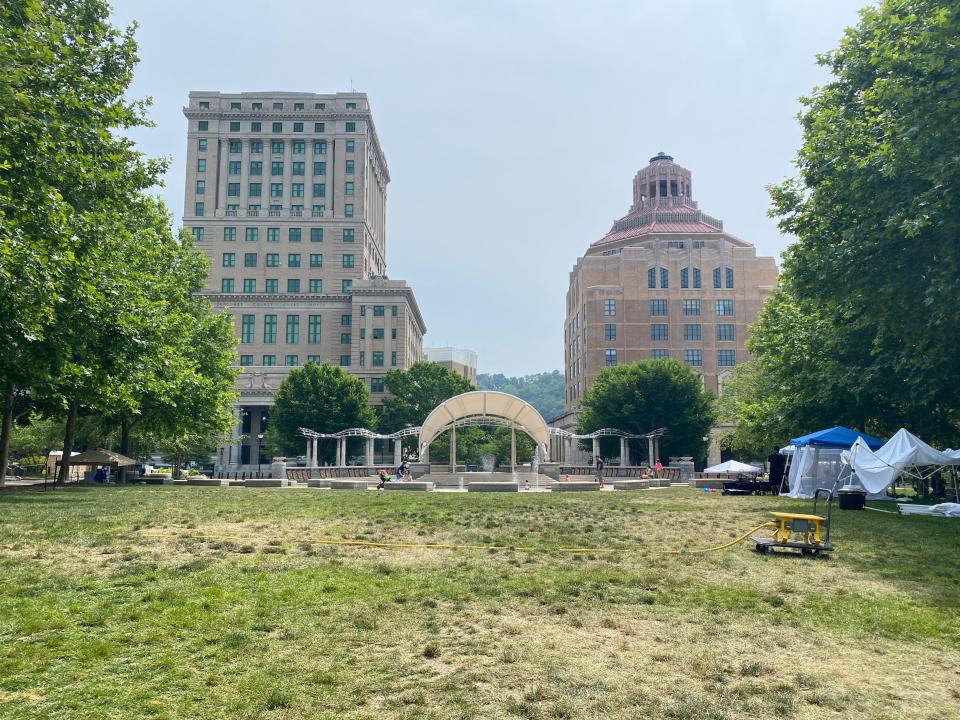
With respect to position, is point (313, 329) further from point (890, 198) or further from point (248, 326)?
point (890, 198)

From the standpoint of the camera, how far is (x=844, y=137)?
770 inches

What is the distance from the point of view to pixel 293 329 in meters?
96.8

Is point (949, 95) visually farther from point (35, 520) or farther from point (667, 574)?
point (35, 520)

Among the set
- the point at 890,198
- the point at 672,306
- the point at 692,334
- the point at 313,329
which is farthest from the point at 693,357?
the point at 890,198

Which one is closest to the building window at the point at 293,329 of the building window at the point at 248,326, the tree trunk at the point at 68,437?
the building window at the point at 248,326

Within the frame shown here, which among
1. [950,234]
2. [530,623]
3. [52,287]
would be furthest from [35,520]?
[950,234]

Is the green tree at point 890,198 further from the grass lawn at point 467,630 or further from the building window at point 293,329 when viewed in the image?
the building window at point 293,329

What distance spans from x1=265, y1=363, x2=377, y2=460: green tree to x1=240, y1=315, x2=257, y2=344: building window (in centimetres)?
2530

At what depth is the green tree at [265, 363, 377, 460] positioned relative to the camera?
232 feet

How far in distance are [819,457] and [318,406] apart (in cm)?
5128

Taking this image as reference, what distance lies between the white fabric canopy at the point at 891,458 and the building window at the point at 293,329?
80.8 meters

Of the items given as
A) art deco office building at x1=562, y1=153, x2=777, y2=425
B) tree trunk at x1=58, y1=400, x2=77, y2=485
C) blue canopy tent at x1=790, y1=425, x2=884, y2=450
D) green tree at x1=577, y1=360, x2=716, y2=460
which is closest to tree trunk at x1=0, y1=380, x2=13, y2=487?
tree trunk at x1=58, y1=400, x2=77, y2=485

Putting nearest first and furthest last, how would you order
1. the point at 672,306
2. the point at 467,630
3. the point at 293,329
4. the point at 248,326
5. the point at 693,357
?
the point at 467,630 → the point at 248,326 → the point at 293,329 → the point at 693,357 → the point at 672,306

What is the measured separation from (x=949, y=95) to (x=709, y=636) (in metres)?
15.3
